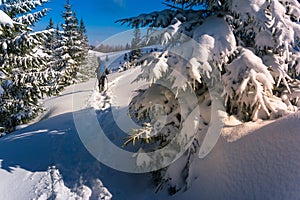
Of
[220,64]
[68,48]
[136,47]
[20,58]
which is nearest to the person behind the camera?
[220,64]

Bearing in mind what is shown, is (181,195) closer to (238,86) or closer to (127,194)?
(127,194)

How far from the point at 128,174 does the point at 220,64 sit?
10.2ft

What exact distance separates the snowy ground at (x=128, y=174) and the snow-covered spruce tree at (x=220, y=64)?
436 mm

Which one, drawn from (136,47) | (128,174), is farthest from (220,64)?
(128,174)

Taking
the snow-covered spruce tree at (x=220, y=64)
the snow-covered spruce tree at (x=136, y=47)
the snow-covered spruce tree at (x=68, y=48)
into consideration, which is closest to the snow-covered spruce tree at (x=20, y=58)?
the snow-covered spruce tree at (x=136, y=47)

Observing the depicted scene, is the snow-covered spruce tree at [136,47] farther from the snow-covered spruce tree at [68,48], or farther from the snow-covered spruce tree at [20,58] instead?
the snow-covered spruce tree at [68,48]

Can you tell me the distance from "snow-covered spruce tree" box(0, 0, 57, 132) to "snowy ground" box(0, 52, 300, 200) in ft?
5.63

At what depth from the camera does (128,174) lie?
546 centimetres

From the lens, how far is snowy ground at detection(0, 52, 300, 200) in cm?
301

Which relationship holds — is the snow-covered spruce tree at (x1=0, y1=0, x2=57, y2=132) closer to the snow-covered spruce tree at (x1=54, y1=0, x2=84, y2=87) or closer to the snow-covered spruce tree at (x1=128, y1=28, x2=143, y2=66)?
the snow-covered spruce tree at (x1=128, y1=28, x2=143, y2=66)

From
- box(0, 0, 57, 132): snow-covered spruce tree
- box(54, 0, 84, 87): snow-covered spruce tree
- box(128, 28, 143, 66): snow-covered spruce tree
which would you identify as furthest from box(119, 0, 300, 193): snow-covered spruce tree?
box(54, 0, 84, 87): snow-covered spruce tree

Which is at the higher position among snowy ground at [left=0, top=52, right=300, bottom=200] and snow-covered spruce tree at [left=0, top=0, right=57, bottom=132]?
snow-covered spruce tree at [left=0, top=0, right=57, bottom=132]

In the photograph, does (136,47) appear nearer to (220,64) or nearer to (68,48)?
(220,64)

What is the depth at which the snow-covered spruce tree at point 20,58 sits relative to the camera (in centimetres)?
760
